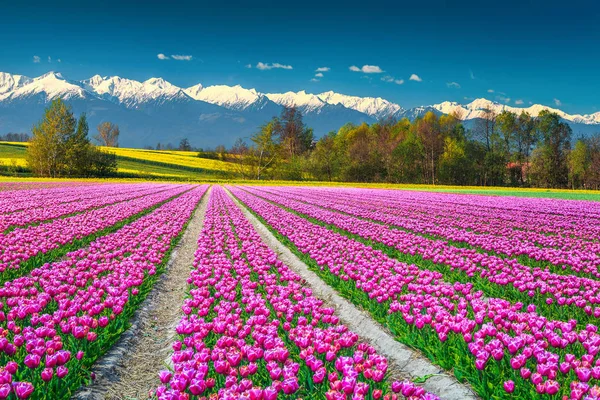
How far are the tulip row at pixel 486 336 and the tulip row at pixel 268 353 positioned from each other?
0.72 m

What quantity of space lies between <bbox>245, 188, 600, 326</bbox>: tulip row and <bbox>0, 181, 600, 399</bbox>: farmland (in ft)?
0.13

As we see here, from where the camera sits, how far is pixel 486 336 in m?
4.80

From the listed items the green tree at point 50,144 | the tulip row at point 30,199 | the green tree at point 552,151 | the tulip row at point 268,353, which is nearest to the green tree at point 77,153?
the green tree at point 50,144

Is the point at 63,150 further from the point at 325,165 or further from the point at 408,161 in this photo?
the point at 408,161

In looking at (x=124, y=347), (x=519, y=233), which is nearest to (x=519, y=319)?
(x=124, y=347)

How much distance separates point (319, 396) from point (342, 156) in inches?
3179

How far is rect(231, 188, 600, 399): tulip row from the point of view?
356 cm

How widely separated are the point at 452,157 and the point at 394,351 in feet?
262

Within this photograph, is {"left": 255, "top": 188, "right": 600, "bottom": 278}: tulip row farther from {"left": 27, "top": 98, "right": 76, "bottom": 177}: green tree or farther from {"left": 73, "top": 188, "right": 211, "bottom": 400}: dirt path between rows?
{"left": 27, "top": 98, "right": 76, "bottom": 177}: green tree

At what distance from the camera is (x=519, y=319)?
192 inches

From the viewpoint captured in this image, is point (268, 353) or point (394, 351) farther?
point (394, 351)

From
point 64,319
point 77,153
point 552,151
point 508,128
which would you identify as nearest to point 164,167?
point 77,153

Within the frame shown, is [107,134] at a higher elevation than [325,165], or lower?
higher

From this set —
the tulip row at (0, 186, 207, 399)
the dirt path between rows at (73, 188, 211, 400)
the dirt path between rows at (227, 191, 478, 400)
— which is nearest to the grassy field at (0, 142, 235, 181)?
the tulip row at (0, 186, 207, 399)
